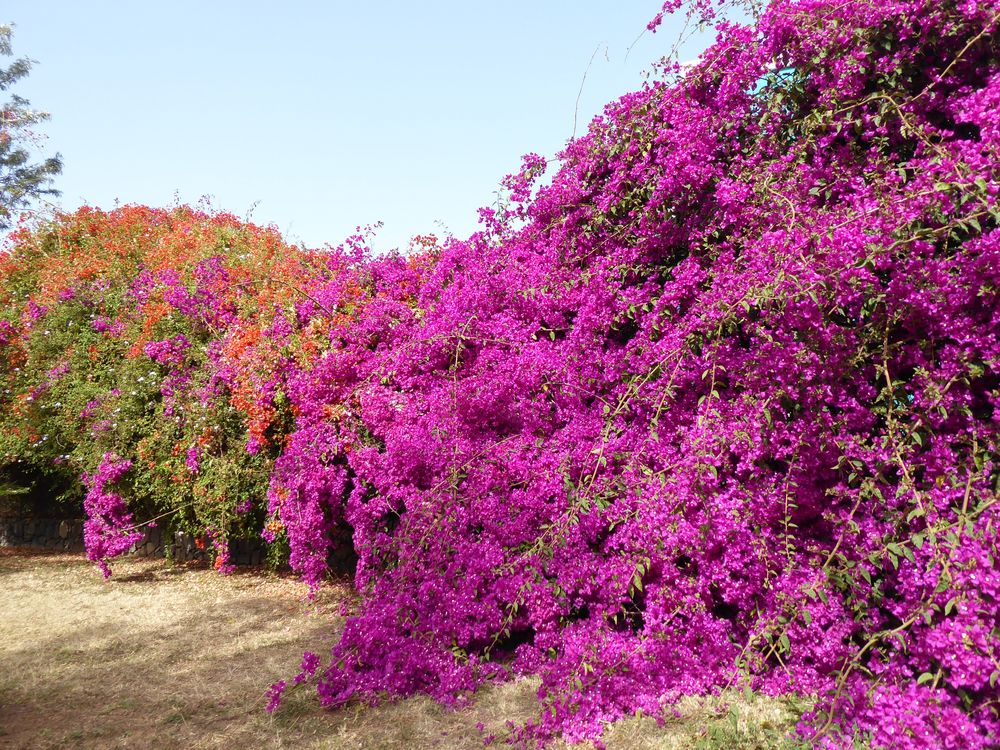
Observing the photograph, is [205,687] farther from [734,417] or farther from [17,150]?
[17,150]

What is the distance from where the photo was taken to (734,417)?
346 cm

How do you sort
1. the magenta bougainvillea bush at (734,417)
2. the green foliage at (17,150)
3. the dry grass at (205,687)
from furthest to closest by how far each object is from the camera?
the green foliage at (17,150) < the dry grass at (205,687) < the magenta bougainvillea bush at (734,417)

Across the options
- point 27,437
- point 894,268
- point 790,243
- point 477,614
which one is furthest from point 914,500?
point 27,437

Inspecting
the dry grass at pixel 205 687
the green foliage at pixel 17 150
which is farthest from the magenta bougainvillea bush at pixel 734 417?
the green foliage at pixel 17 150

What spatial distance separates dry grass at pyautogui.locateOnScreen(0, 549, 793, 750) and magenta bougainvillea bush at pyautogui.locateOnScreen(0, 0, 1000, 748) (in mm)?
184

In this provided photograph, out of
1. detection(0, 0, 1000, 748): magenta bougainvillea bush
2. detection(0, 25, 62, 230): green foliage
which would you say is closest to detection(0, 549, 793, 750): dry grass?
detection(0, 0, 1000, 748): magenta bougainvillea bush

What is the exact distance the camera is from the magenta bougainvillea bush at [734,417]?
2.97 meters

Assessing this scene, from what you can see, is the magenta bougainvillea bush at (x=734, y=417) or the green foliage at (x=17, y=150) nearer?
the magenta bougainvillea bush at (x=734, y=417)

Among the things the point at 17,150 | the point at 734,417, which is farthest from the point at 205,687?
the point at 17,150

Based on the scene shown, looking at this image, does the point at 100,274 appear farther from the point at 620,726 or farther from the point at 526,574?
the point at 620,726

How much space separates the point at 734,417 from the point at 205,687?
3286 mm

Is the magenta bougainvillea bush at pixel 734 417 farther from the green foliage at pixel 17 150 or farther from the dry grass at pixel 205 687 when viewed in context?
the green foliage at pixel 17 150

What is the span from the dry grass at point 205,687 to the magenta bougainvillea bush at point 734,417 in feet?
0.61

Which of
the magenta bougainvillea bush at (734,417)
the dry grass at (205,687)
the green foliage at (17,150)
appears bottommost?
the dry grass at (205,687)
